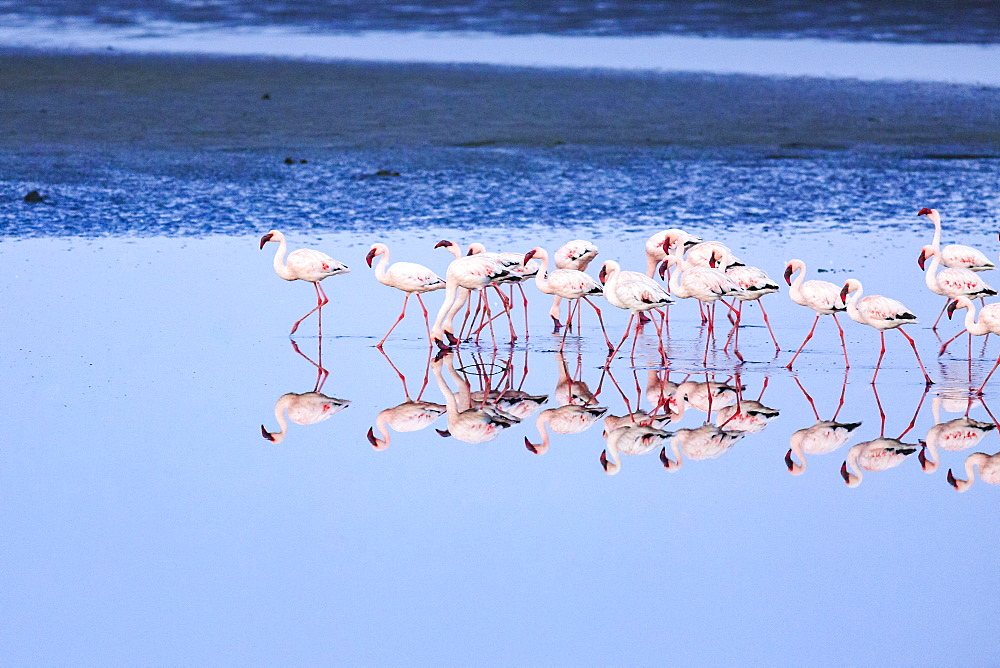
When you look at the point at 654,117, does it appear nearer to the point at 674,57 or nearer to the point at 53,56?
the point at 674,57

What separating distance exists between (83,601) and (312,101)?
634 inches

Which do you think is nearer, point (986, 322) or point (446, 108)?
point (986, 322)

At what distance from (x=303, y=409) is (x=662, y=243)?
12.7 feet

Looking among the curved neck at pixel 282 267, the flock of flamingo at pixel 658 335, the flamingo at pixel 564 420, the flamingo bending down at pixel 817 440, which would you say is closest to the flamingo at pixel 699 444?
the flock of flamingo at pixel 658 335

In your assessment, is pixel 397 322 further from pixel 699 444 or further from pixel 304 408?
pixel 699 444

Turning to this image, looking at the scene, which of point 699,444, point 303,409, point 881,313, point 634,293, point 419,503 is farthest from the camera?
point 634,293

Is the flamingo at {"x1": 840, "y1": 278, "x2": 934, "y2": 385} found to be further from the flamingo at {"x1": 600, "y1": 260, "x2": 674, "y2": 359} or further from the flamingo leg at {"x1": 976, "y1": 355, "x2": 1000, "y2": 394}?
the flamingo at {"x1": 600, "y1": 260, "x2": 674, "y2": 359}

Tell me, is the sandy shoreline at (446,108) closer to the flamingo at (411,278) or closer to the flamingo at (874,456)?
the flamingo at (411,278)

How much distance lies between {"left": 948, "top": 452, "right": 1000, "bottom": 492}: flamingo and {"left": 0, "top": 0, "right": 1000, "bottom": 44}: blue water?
23581 mm

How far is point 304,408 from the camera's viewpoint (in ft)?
23.9

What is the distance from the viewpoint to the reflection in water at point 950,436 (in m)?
6.44

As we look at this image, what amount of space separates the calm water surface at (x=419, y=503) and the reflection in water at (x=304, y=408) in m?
0.06

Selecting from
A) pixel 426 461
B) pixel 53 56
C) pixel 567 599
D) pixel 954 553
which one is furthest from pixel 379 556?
pixel 53 56

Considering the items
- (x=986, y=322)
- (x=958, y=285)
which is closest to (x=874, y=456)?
(x=986, y=322)
